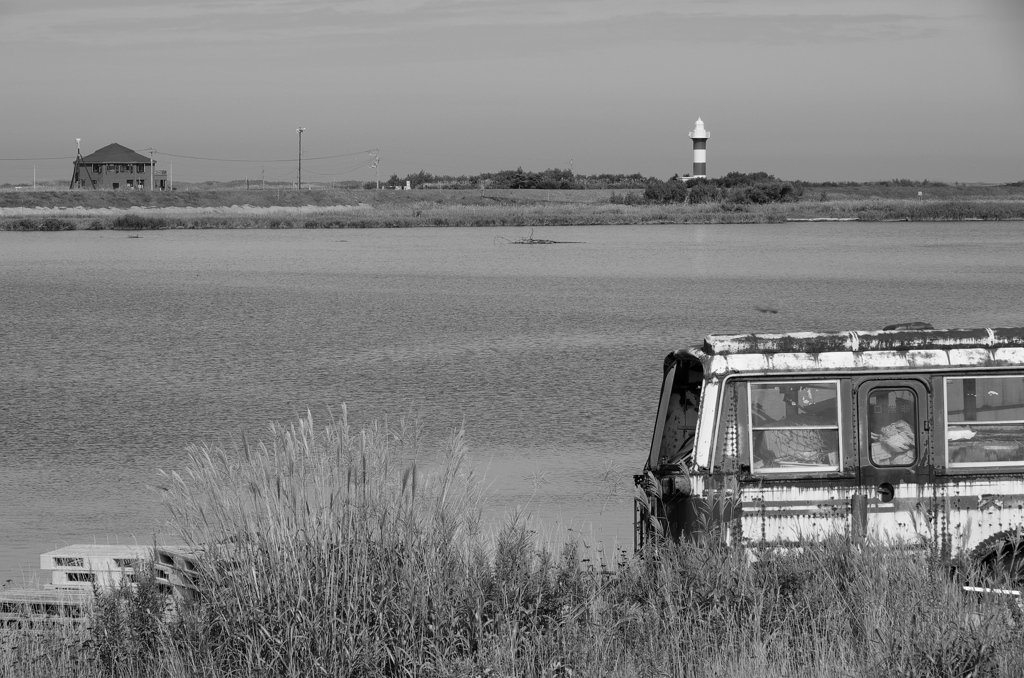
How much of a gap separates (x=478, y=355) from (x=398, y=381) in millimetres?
4277

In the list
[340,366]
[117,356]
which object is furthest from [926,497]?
[117,356]

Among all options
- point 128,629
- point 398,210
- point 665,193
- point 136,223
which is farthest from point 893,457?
point 665,193

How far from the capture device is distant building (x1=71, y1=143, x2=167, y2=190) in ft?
469

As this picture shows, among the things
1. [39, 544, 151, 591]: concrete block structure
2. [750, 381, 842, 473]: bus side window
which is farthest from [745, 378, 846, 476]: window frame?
[39, 544, 151, 591]: concrete block structure

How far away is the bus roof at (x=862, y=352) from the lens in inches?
316

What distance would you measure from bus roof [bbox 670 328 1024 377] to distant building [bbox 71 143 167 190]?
144095mm

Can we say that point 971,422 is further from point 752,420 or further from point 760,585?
point 760,585

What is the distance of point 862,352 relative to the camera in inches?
318

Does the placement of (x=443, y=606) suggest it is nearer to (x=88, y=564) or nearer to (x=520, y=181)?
(x=88, y=564)

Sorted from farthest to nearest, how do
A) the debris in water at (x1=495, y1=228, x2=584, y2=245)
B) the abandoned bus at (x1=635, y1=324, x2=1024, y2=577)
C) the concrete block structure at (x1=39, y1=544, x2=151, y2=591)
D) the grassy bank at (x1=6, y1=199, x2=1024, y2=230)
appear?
1. the grassy bank at (x1=6, y1=199, x2=1024, y2=230)
2. the debris in water at (x1=495, y1=228, x2=584, y2=245)
3. the concrete block structure at (x1=39, y1=544, x2=151, y2=591)
4. the abandoned bus at (x1=635, y1=324, x2=1024, y2=577)

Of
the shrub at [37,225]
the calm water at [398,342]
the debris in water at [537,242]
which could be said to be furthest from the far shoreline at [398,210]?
the calm water at [398,342]

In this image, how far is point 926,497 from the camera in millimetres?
7918

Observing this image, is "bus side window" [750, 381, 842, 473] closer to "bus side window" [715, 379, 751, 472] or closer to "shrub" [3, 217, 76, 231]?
"bus side window" [715, 379, 751, 472]

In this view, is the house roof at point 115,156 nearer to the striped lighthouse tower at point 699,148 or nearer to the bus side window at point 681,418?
the striped lighthouse tower at point 699,148
